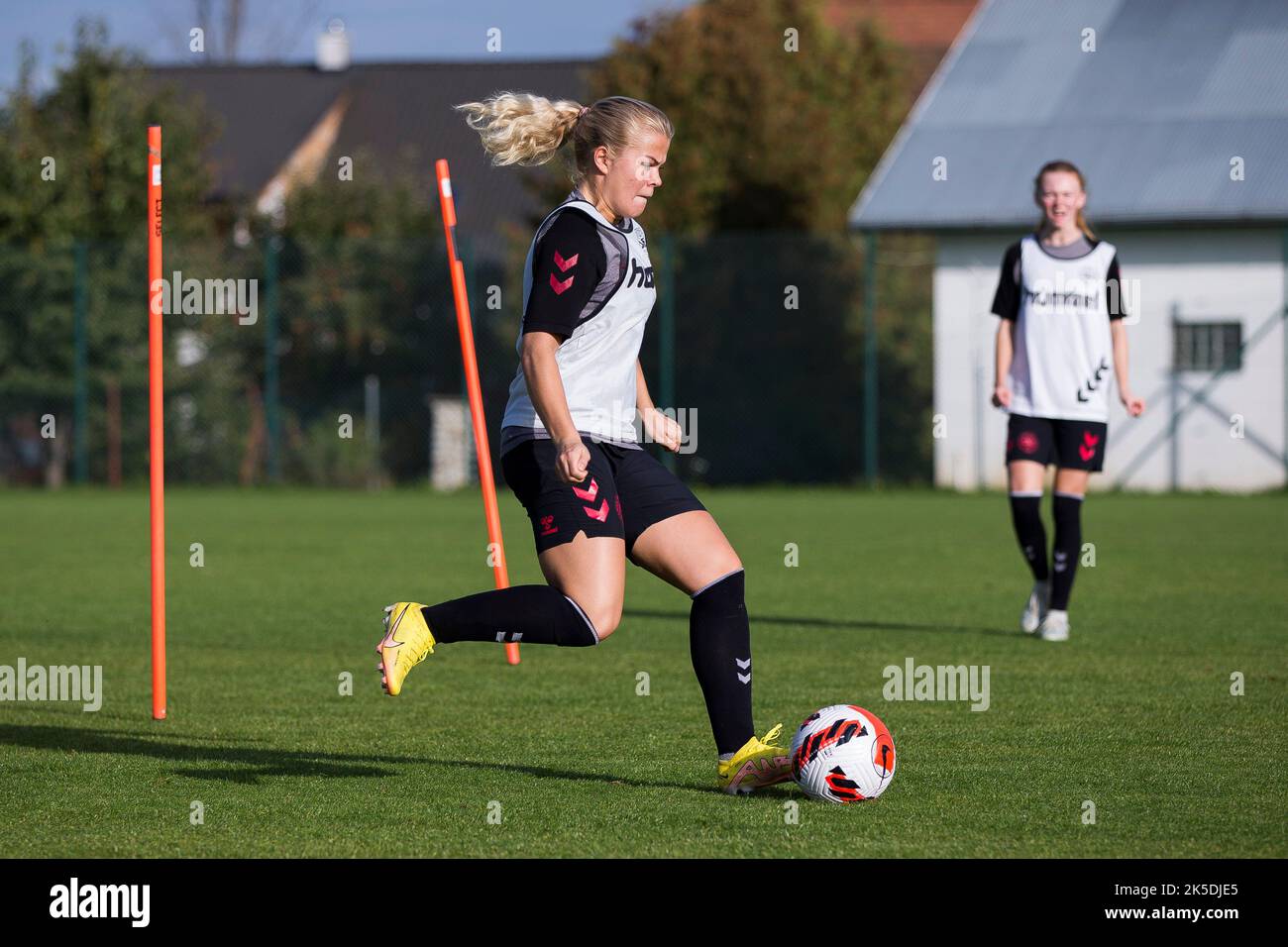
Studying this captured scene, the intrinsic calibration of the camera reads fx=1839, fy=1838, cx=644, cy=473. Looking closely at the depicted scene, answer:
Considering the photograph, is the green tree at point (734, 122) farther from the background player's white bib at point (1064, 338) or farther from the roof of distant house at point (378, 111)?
the background player's white bib at point (1064, 338)

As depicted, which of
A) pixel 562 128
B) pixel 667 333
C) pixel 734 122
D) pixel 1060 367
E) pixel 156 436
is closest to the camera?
pixel 562 128

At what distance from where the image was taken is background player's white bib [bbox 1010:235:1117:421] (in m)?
9.26

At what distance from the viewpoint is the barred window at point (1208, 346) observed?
23.1m

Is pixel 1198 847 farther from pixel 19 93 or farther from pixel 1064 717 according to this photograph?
pixel 19 93

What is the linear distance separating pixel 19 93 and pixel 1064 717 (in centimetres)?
2376

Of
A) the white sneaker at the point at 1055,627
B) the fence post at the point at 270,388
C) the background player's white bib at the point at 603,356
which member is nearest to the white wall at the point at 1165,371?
the fence post at the point at 270,388

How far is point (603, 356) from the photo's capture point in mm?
5277

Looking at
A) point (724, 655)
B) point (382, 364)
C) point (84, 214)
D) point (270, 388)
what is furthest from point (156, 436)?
point (84, 214)

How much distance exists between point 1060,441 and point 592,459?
466 cm

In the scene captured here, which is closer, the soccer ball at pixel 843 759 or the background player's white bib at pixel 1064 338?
the soccer ball at pixel 843 759

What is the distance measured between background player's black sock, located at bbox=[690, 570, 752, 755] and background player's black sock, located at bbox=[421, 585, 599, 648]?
0.35 meters

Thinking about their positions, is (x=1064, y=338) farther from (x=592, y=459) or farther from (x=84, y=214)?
(x=84, y=214)

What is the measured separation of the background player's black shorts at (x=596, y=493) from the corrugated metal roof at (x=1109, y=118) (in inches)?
778

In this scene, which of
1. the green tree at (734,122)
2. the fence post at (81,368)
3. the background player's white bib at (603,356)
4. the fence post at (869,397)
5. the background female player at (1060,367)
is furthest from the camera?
the green tree at (734,122)
